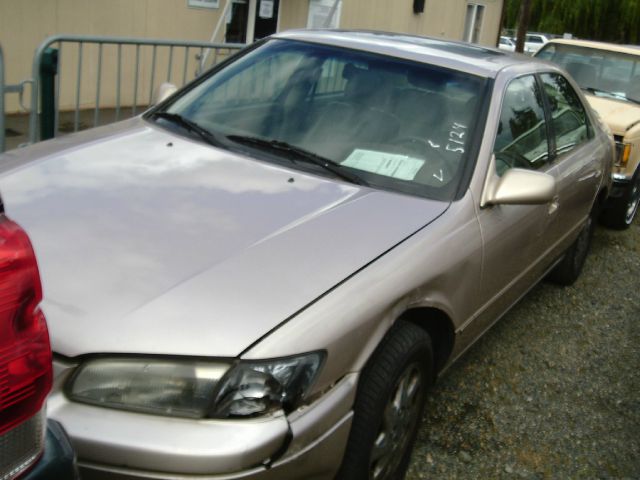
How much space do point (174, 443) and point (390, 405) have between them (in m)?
0.91

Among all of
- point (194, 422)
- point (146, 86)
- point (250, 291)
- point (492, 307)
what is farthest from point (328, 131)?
point (146, 86)

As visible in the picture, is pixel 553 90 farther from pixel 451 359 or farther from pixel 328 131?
pixel 451 359

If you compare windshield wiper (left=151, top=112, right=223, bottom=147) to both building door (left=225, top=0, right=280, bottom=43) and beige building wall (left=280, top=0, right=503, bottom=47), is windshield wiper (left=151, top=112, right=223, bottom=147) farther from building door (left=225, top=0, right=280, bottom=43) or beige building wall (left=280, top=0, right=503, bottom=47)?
beige building wall (left=280, top=0, right=503, bottom=47)

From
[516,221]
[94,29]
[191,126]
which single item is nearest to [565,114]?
[516,221]

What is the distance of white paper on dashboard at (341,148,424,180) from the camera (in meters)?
3.21

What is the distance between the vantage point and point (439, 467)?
318 cm

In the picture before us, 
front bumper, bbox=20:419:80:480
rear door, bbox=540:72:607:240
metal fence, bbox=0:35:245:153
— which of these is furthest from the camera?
metal fence, bbox=0:35:245:153

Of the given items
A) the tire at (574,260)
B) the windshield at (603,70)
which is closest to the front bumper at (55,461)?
the tire at (574,260)

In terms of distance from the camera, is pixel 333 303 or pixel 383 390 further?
pixel 383 390

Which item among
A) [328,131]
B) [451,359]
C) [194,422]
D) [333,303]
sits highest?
[328,131]

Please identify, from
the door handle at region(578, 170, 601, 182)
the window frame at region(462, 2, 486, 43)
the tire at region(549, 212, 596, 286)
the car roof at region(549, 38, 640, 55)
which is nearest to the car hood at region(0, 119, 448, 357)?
the door handle at region(578, 170, 601, 182)

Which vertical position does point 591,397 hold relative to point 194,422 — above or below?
below

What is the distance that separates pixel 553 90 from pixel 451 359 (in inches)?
80.6

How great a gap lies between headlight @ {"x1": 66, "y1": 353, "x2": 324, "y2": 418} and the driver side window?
1.86 metres
